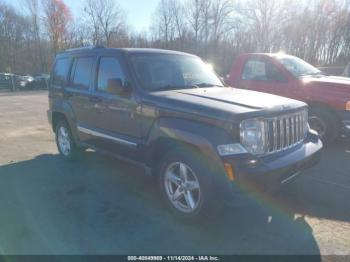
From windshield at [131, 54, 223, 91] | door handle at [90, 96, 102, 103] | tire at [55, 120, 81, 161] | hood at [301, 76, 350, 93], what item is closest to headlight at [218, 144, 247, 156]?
windshield at [131, 54, 223, 91]

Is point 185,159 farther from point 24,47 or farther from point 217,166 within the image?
point 24,47

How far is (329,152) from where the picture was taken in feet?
20.7

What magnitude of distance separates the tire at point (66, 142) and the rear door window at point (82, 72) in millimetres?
1035

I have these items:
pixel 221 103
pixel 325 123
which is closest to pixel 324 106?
pixel 325 123

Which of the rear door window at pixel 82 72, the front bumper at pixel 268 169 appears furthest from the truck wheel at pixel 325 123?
the rear door window at pixel 82 72

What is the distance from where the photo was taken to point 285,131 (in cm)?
357

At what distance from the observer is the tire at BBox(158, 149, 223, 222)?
328 centimetres

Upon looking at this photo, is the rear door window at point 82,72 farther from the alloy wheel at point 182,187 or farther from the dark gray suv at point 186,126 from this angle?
the alloy wheel at point 182,187

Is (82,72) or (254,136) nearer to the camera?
(254,136)

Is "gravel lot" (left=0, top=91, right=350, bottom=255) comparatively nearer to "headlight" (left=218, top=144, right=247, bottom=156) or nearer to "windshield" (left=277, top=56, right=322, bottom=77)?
"headlight" (left=218, top=144, right=247, bottom=156)

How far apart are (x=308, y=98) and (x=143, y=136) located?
428cm

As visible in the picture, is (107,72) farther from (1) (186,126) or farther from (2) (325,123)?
(2) (325,123)

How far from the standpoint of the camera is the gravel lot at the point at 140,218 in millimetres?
3172

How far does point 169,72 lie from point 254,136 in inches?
72.4
